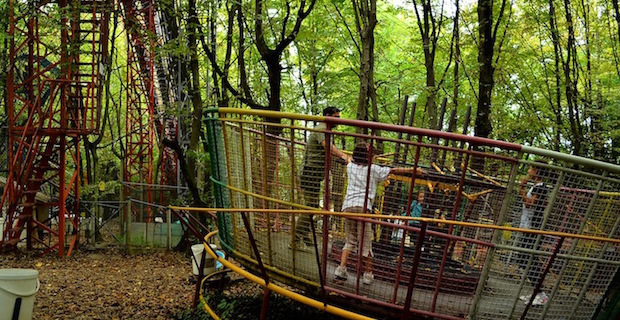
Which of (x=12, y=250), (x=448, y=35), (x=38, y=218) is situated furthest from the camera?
(x=448, y=35)

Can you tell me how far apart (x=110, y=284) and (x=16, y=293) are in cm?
380

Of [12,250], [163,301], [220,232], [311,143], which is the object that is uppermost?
[311,143]

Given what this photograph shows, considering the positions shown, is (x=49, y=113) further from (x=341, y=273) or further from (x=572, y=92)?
(x=572, y=92)

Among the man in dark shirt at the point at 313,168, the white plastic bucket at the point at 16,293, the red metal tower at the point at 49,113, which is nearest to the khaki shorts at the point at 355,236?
the man in dark shirt at the point at 313,168

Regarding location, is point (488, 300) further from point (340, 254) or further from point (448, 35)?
point (448, 35)

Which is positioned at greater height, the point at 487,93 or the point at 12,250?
the point at 487,93

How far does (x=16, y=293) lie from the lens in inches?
244

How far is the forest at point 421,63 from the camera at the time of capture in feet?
32.0

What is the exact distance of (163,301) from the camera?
8.48 meters

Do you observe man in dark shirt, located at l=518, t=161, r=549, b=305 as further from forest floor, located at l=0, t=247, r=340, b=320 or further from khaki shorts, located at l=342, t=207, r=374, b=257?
forest floor, located at l=0, t=247, r=340, b=320

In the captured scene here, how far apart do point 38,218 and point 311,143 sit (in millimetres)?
13044

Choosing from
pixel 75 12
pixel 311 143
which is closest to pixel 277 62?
pixel 311 143

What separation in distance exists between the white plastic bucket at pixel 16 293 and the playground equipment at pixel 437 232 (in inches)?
113

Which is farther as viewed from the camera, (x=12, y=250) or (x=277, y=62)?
(x=12, y=250)
